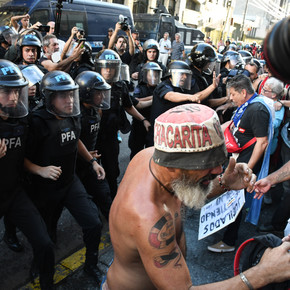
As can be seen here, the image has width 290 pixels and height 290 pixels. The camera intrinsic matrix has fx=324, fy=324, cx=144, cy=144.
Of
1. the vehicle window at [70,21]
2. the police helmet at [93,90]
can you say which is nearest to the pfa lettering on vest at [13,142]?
the police helmet at [93,90]

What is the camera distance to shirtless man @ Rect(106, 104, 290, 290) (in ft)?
5.17

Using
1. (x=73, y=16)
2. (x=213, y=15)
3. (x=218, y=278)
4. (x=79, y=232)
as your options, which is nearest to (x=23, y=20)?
(x=73, y=16)

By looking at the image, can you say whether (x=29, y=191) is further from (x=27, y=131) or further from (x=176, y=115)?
(x=176, y=115)

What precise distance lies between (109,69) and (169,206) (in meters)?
3.05

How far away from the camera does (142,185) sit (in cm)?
178

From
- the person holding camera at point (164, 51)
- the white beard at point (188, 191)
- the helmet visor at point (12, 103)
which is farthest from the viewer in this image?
the person holding camera at point (164, 51)

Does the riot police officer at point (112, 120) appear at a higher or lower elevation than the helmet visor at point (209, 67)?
lower

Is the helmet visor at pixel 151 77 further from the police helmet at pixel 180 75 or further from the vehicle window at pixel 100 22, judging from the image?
the vehicle window at pixel 100 22

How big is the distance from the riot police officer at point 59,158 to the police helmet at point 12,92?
23cm

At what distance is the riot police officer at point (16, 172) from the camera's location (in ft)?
8.73

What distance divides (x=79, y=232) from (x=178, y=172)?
2625 mm

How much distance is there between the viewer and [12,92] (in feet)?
8.90

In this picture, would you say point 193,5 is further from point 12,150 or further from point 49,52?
point 12,150

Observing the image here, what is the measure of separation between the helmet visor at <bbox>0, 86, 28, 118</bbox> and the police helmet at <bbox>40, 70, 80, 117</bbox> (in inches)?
10.0
